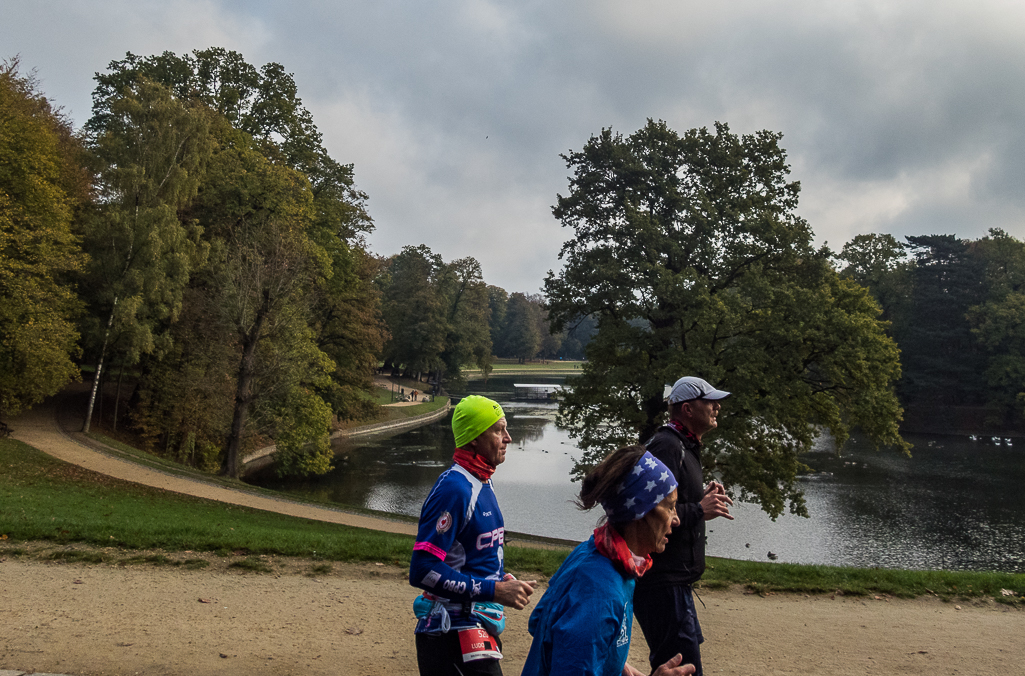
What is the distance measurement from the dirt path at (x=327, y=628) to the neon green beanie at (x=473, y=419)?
11.1ft

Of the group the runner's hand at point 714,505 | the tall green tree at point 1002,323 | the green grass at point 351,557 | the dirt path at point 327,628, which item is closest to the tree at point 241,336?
the green grass at point 351,557

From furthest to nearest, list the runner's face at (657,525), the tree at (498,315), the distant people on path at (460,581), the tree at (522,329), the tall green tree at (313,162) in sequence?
the tree at (498,315)
the tree at (522,329)
the tall green tree at (313,162)
the distant people on path at (460,581)
the runner's face at (657,525)

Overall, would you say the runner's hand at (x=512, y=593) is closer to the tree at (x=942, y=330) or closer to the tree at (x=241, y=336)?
the tree at (x=241, y=336)

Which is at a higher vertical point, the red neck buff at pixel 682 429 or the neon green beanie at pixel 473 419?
the red neck buff at pixel 682 429

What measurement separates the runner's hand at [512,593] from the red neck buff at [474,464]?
497 mm

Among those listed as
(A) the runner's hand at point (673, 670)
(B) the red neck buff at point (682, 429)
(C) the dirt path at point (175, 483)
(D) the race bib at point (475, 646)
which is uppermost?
(B) the red neck buff at point (682, 429)

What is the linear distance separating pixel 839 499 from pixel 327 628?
26805 millimetres

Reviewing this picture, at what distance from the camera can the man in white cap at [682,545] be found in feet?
12.1

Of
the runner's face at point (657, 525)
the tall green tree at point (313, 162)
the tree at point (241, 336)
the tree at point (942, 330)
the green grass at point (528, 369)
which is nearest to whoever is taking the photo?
the runner's face at point (657, 525)

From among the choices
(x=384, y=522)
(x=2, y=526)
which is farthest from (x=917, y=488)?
(x=2, y=526)

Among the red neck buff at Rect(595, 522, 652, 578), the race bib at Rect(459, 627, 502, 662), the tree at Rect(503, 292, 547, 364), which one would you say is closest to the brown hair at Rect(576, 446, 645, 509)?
the red neck buff at Rect(595, 522, 652, 578)

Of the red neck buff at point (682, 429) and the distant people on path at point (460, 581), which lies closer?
the distant people on path at point (460, 581)

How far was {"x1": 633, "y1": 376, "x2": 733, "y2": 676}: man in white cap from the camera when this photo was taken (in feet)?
12.1

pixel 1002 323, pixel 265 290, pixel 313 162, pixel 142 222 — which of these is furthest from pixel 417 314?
pixel 1002 323
